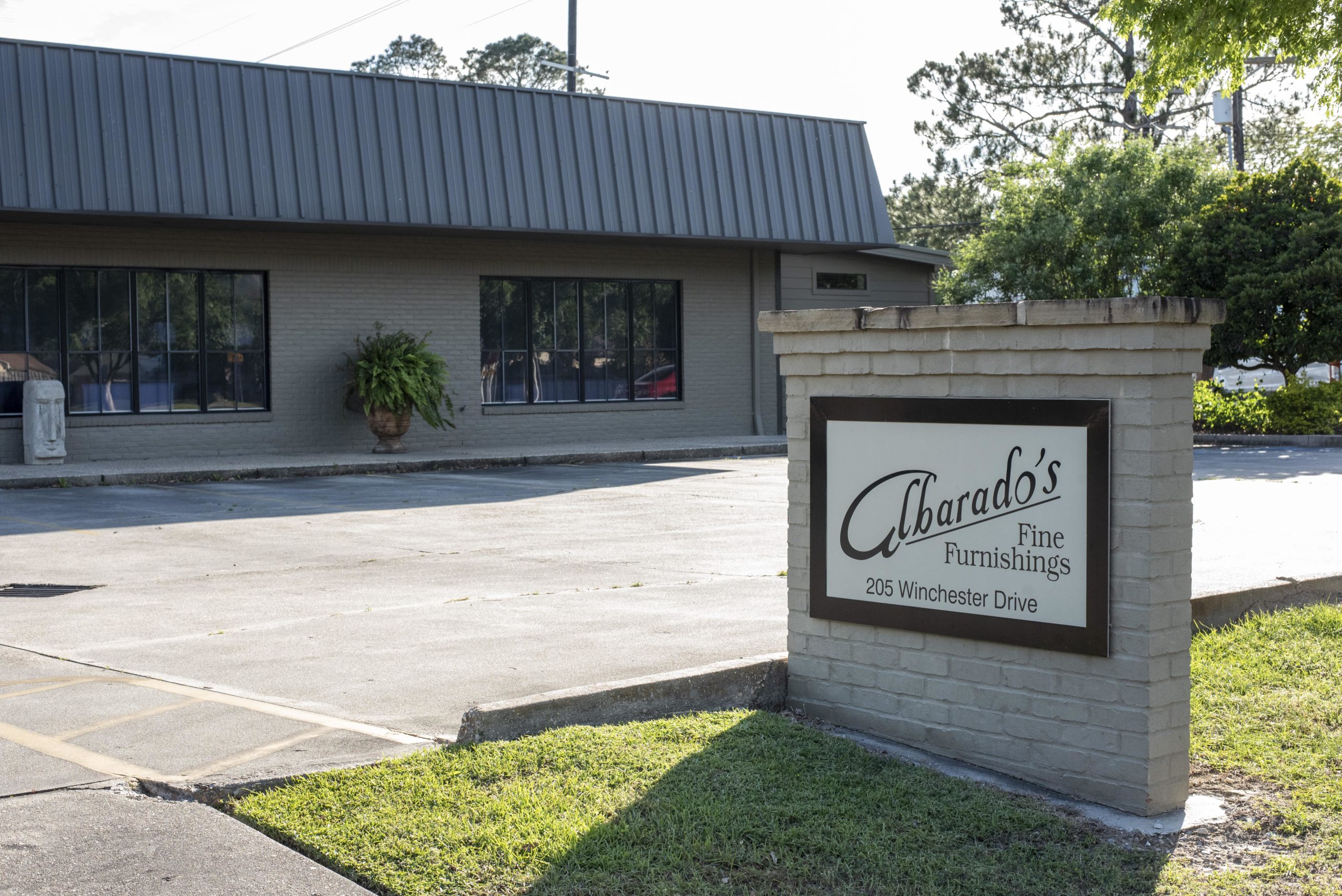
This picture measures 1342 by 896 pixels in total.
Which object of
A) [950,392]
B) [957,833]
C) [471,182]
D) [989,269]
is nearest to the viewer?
[957,833]

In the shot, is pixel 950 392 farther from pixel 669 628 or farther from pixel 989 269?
pixel 989 269

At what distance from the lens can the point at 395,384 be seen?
813 inches

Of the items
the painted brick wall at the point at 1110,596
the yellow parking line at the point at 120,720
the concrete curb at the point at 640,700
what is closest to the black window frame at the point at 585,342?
the yellow parking line at the point at 120,720

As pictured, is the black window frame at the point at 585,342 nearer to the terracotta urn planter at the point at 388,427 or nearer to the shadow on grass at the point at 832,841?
the terracotta urn planter at the point at 388,427

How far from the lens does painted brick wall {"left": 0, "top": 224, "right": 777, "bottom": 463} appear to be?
797 inches

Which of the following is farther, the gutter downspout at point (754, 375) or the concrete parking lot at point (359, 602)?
the gutter downspout at point (754, 375)

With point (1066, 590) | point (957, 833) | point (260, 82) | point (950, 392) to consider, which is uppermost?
point (260, 82)

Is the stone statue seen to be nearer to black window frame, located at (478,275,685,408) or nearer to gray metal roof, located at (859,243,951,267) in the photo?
black window frame, located at (478,275,685,408)

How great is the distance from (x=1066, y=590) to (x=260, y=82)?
57.9 ft

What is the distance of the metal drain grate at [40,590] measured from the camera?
9.24 meters

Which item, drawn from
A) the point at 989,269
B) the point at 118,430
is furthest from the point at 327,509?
the point at 989,269

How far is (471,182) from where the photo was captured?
839 inches

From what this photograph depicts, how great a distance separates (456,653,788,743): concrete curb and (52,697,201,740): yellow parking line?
138cm

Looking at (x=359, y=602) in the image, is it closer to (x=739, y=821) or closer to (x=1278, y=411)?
(x=739, y=821)
